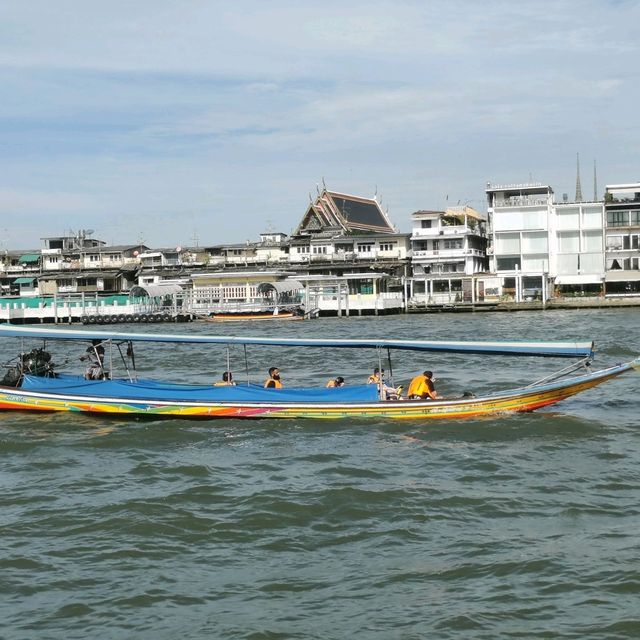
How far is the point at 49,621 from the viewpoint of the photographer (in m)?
9.42

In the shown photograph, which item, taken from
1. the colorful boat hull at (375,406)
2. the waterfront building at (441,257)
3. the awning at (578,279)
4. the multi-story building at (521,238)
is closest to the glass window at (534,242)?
the multi-story building at (521,238)

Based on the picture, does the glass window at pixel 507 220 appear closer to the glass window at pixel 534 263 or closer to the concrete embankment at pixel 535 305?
the glass window at pixel 534 263

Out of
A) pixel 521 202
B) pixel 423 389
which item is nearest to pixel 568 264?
pixel 521 202

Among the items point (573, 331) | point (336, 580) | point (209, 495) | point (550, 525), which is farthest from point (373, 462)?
point (573, 331)

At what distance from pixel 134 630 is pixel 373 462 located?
7074 mm

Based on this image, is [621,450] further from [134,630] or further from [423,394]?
[134,630]

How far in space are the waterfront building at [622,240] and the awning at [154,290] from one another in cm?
3386

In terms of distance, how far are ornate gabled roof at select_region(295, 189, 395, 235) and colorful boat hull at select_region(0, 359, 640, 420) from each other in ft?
209

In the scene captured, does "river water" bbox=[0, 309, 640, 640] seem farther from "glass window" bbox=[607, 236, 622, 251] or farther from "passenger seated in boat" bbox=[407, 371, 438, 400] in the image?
"glass window" bbox=[607, 236, 622, 251]

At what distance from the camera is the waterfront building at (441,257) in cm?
7475

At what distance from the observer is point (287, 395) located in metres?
19.4

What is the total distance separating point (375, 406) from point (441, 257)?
190ft

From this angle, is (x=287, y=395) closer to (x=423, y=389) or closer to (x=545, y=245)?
(x=423, y=389)

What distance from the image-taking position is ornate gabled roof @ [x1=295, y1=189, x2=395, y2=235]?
83.4 meters
